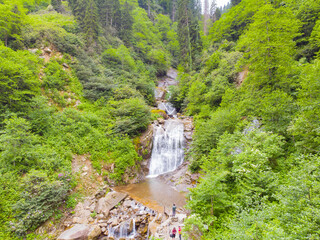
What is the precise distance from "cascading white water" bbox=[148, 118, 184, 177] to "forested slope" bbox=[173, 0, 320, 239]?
3543 mm

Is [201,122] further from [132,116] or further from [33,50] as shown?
[33,50]

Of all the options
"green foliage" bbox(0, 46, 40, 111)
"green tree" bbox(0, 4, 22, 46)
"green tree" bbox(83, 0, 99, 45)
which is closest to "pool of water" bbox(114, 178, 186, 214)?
"green foliage" bbox(0, 46, 40, 111)

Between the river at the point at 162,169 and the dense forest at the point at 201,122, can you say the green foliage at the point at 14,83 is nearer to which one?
the dense forest at the point at 201,122

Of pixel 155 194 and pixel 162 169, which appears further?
pixel 162 169

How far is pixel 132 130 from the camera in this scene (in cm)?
1777

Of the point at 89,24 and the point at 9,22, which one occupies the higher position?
the point at 89,24

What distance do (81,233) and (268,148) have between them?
11001 mm

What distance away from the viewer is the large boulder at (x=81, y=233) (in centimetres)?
828

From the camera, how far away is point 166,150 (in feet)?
61.1

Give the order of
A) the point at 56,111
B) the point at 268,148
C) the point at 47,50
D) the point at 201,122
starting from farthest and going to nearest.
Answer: the point at 47,50, the point at 201,122, the point at 56,111, the point at 268,148

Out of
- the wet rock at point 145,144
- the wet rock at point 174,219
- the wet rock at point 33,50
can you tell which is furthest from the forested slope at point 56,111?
the wet rock at point 174,219

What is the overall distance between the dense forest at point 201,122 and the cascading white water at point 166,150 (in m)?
1.79

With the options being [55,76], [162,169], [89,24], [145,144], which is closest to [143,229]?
[162,169]

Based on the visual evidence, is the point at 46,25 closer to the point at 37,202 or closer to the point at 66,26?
the point at 66,26
